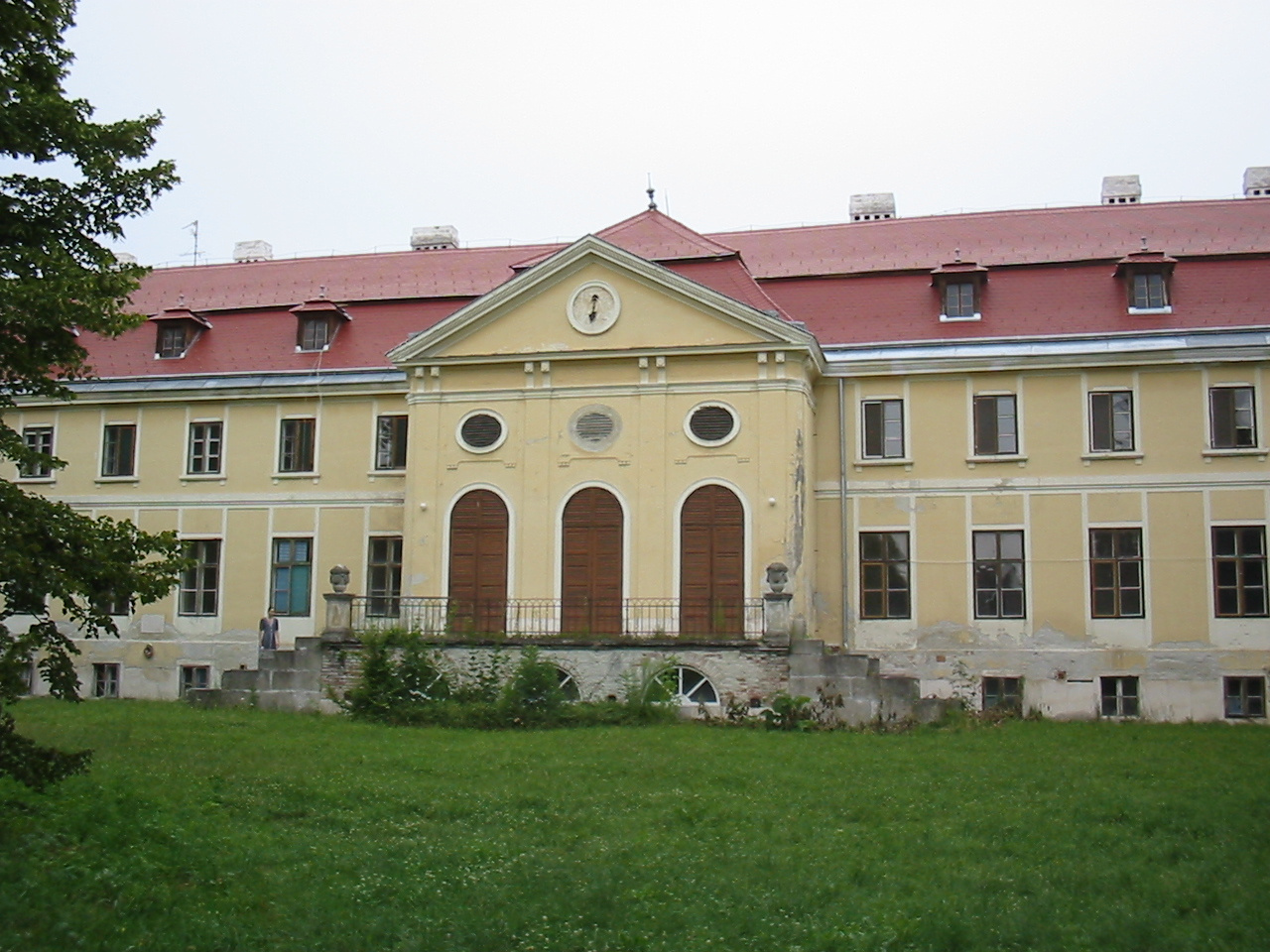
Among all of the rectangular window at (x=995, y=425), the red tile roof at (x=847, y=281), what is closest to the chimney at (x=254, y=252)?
the red tile roof at (x=847, y=281)

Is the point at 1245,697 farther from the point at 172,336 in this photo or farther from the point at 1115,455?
the point at 172,336

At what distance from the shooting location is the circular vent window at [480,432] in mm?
27234

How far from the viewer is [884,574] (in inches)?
1083

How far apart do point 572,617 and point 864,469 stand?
21.2 ft

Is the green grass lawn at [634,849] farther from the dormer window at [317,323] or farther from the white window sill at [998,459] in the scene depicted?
the dormer window at [317,323]

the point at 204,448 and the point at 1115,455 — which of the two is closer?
the point at 1115,455

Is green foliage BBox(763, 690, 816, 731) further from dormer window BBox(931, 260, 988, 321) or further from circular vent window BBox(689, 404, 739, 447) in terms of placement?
→ dormer window BBox(931, 260, 988, 321)

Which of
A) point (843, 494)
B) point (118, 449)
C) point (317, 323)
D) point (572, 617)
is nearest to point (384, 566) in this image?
point (572, 617)

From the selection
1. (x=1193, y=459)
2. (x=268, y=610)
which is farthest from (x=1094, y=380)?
(x=268, y=610)

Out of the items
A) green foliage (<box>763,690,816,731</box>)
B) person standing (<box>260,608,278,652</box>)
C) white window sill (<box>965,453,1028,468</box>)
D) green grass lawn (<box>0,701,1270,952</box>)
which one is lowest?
green grass lawn (<box>0,701,1270,952</box>)

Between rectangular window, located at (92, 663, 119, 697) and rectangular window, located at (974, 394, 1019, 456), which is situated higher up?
rectangular window, located at (974, 394, 1019, 456)

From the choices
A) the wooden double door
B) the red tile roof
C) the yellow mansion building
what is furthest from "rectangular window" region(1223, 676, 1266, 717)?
the wooden double door

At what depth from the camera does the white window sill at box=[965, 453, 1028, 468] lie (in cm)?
2711

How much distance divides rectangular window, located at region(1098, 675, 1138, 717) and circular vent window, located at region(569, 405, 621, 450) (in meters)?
10.1
